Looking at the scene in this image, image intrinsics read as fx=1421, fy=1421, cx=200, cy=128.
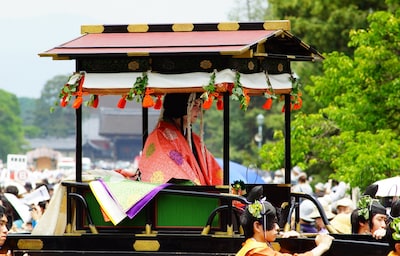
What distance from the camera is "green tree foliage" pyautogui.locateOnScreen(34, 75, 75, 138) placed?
536ft

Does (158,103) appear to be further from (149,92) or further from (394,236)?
(394,236)

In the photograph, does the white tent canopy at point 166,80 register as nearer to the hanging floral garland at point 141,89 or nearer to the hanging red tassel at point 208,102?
the hanging floral garland at point 141,89

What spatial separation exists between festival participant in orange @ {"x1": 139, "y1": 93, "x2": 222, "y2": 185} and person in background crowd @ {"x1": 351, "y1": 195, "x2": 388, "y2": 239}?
1759 millimetres

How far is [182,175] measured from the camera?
1338 centimetres

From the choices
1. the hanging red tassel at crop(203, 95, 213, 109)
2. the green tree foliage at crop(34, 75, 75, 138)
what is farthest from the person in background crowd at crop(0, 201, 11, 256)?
the green tree foliage at crop(34, 75, 75, 138)

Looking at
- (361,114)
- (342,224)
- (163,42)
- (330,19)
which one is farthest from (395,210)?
(330,19)

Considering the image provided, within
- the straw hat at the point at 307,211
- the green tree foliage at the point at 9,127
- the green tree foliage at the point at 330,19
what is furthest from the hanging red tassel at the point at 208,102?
the green tree foliage at the point at 9,127

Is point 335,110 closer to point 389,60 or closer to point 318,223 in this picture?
point 389,60

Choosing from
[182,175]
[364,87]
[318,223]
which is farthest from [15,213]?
[364,87]

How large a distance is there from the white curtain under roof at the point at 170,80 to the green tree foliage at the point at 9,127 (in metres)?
112

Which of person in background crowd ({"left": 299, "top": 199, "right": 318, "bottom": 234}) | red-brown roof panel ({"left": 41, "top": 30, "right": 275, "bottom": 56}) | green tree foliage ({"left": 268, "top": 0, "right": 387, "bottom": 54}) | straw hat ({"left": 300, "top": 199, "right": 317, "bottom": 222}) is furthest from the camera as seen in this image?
green tree foliage ({"left": 268, "top": 0, "right": 387, "bottom": 54})

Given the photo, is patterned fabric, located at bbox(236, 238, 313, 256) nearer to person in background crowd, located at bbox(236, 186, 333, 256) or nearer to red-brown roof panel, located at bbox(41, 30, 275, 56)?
person in background crowd, located at bbox(236, 186, 333, 256)

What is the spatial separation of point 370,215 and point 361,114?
1082 centimetres

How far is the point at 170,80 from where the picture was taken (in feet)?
42.6
